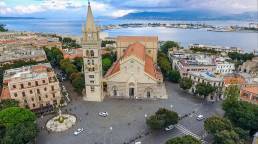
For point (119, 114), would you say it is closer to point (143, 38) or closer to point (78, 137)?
point (78, 137)

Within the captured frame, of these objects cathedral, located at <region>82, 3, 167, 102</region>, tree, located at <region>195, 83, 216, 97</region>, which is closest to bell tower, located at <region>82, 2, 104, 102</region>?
cathedral, located at <region>82, 3, 167, 102</region>

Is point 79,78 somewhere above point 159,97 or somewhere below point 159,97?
above

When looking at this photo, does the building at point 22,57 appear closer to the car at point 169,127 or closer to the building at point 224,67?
the car at point 169,127

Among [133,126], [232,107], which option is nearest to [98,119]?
[133,126]

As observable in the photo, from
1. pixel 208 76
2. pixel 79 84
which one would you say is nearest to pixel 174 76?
pixel 208 76

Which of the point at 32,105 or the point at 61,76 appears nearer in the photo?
the point at 32,105

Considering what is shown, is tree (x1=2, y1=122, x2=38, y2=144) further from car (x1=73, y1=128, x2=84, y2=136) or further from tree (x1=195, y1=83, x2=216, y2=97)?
tree (x1=195, y1=83, x2=216, y2=97)
